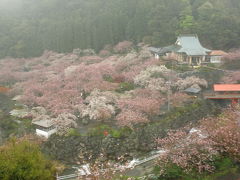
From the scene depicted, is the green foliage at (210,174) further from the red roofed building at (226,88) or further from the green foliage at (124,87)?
the green foliage at (124,87)

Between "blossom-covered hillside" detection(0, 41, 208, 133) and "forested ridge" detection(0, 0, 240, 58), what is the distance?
6.86 metres

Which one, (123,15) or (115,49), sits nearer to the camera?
(115,49)

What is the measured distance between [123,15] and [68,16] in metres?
13.0

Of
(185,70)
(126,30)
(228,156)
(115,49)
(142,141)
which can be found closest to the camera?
(228,156)

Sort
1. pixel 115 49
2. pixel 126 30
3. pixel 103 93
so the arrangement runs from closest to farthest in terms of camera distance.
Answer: pixel 103 93, pixel 115 49, pixel 126 30

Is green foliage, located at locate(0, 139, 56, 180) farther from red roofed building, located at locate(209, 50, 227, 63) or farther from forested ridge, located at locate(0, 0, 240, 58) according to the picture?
forested ridge, located at locate(0, 0, 240, 58)

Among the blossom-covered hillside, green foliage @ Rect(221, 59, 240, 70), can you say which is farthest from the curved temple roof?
the blossom-covered hillside

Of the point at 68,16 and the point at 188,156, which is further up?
the point at 68,16

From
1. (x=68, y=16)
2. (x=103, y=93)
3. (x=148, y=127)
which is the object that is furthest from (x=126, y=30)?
(x=148, y=127)

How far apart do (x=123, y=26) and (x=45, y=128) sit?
29329 millimetres

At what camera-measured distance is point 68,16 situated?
52.2m

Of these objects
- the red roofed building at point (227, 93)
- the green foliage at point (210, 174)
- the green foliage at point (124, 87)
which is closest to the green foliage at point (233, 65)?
the red roofed building at point (227, 93)

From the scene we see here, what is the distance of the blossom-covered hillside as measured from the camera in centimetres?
1938

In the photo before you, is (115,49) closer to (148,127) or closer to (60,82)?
(60,82)
